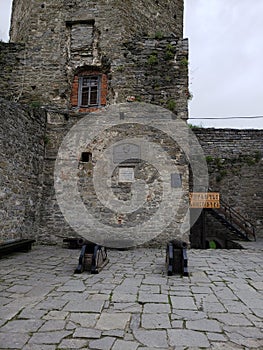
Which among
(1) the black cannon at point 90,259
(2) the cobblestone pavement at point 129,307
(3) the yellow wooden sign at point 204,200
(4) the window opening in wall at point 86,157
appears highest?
(4) the window opening in wall at point 86,157

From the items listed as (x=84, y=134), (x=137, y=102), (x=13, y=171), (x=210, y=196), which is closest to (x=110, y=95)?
(x=137, y=102)

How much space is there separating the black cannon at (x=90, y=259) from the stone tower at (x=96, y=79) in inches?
112

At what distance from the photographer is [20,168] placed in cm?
789

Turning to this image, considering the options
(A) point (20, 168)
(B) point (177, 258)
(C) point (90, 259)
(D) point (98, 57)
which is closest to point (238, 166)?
(D) point (98, 57)

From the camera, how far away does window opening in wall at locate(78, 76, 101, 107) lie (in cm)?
943

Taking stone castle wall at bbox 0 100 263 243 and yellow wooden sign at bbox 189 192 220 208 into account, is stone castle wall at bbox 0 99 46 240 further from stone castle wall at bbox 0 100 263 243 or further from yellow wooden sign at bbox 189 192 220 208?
yellow wooden sign at bbox 189 192 220 208

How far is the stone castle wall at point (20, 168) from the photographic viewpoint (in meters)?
7.23

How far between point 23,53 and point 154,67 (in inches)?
177

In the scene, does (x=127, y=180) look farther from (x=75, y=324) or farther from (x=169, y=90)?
(x=75, y=324)

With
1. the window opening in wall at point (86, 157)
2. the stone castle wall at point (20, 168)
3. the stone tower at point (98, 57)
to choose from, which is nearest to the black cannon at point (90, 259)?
the stone castle wall at point (20, 168)

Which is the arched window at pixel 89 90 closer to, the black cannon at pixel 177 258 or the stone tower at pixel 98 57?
the stone tower at pixel 98 57

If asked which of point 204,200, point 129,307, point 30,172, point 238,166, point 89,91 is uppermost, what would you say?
point 89,91

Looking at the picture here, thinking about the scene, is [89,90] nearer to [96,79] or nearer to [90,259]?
[96,79]

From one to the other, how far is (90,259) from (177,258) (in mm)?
1663
